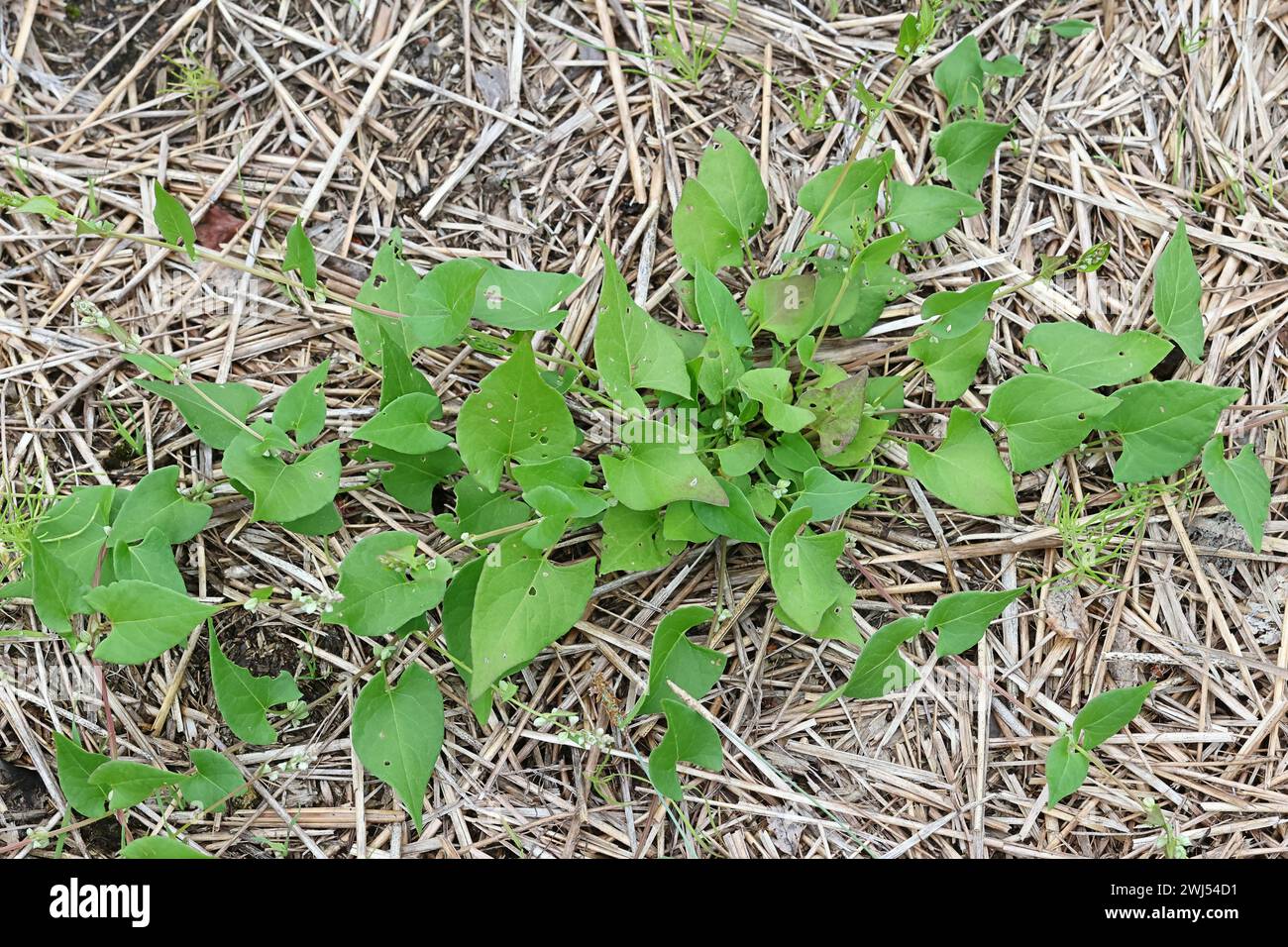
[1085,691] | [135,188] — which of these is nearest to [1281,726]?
[1085,691]

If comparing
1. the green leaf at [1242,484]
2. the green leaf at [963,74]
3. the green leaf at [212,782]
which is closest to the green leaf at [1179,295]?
the green leaf at [1242,484]

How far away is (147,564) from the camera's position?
1.89 metres

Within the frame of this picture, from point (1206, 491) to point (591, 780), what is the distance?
1.55 meters

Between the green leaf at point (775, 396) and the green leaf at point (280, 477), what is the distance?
86cm

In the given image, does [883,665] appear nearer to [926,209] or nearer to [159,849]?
[926,209]

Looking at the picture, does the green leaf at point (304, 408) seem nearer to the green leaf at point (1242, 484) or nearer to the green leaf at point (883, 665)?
the green leaf at point (883, 665)

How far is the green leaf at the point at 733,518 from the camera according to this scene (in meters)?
1.83

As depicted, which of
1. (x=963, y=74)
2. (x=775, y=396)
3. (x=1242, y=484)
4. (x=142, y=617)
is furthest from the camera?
(x=963, y=74)

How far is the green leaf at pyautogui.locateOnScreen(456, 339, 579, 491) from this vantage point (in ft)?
5.57

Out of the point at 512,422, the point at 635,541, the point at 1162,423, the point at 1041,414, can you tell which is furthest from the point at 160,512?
the point at 1162,423

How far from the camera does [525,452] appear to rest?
1.85 metres

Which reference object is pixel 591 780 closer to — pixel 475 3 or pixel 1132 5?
pixel 475 3

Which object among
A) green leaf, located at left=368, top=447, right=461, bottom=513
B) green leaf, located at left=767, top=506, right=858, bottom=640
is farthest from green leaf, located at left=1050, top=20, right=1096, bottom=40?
green leaf, located at left=368, top=447, right=461, bottom=513

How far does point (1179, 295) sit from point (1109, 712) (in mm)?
911
